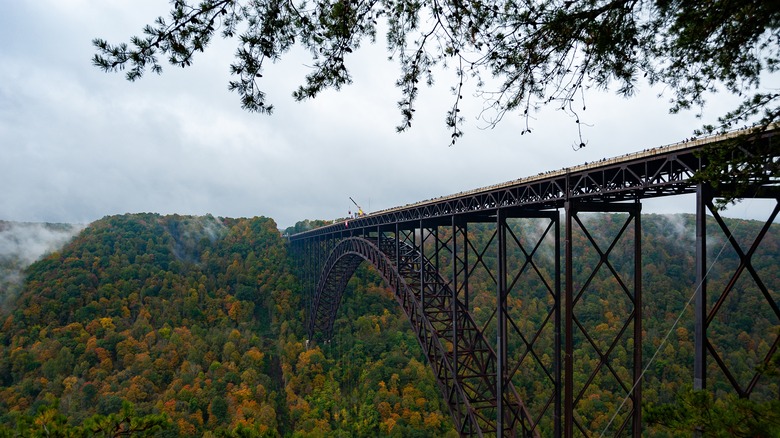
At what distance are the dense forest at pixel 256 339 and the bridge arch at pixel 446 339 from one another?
43.3 ft

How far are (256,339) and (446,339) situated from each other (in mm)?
36695

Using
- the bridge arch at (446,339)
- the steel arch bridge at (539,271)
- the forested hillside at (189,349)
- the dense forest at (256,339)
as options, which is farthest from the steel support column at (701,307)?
the forested hillside at (189,349)

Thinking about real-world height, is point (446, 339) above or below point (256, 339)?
above

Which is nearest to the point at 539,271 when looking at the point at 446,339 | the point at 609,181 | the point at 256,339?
the point at 446,339

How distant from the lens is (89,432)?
612 centimetres

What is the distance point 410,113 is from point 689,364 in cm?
5418

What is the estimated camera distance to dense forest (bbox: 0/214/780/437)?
120 ft

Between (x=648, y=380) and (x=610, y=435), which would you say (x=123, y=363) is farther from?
(x=648, y=380)

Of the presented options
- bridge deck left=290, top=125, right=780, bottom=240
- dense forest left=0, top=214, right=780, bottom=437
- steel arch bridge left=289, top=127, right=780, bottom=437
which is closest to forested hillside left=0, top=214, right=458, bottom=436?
dense forest left=0, top=214, right=780, bottom=437

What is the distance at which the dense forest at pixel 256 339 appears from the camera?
36.5m

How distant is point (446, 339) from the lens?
59.3ft

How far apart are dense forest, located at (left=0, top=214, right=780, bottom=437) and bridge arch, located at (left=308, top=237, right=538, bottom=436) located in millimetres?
13204

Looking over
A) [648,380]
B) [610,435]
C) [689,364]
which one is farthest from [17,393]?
[689,364]

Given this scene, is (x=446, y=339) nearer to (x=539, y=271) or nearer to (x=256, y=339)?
(x=539, y=271)
